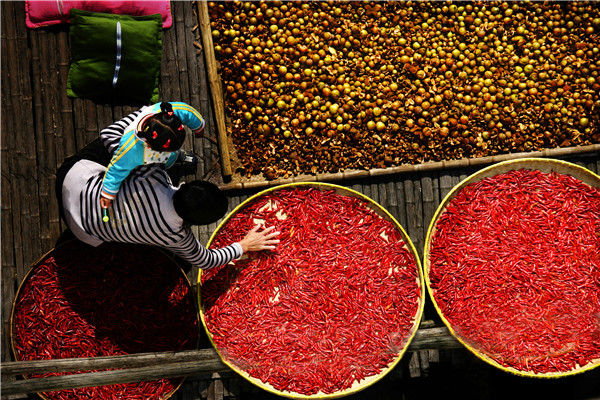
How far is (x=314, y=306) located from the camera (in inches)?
123

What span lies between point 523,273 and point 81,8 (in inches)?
158

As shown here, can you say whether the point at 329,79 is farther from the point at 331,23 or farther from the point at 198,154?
the point at 198,154

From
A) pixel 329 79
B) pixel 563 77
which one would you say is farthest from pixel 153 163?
pixel 563 77

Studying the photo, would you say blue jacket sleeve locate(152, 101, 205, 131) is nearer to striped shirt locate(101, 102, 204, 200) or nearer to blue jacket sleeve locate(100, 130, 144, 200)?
striped shirt locate(101, 102, 204, 200)

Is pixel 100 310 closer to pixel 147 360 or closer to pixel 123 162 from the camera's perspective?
pixel 147 360

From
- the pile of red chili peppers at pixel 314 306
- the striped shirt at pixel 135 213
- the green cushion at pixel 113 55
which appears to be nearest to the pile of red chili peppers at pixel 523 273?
the pile of red chili peppers at pixel 314 306

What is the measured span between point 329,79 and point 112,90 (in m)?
1.82

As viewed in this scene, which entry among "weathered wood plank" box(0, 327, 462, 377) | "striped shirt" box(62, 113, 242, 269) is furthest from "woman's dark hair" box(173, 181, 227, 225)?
"weathered wood plank" box(0, 327, 462, 377)

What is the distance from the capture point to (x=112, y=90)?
11.9 ft

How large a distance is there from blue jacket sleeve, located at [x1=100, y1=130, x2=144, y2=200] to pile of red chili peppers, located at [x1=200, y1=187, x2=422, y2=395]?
90cm

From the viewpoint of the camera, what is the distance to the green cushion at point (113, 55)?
3469 mm

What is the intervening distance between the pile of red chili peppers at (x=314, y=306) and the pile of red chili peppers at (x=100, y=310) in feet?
1.23

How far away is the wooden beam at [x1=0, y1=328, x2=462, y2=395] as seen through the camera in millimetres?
2748

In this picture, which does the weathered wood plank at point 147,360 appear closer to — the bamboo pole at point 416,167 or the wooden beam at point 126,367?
the wooden beam at point 126,367
